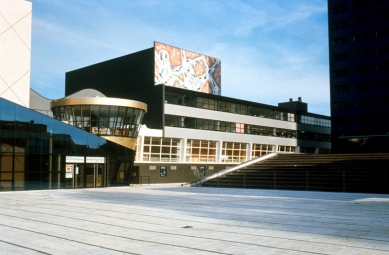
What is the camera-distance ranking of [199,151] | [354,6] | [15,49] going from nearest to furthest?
[15,49]
[199,151]
[354,6]

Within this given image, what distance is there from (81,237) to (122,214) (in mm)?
5384

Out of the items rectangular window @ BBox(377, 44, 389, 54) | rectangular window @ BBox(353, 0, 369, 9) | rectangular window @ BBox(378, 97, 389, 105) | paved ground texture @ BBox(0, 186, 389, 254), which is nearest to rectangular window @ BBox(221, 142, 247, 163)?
rectangular window @ BBox(378, 97, 389, 105)

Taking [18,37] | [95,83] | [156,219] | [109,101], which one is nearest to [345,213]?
[156,219]

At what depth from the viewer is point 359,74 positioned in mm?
66562

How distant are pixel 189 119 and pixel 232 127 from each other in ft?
29.5

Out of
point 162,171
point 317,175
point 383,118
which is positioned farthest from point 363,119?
point 317,175

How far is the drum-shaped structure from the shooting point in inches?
1658

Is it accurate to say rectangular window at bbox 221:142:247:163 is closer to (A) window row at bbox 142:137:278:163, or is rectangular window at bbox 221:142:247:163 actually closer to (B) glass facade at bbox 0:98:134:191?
(A) window row at bbox 142:137:278:163

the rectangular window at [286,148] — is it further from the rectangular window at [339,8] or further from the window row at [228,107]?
the rectangular window at [339,8]

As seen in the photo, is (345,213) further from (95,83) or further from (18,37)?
(95,83)

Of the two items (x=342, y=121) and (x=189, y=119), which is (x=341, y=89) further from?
(x=189, y=119)

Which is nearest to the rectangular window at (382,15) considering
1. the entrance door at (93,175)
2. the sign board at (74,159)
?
the entrance door at (93,175)

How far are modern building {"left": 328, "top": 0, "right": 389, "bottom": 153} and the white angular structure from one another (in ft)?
152

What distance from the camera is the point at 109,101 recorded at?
42.1 m
